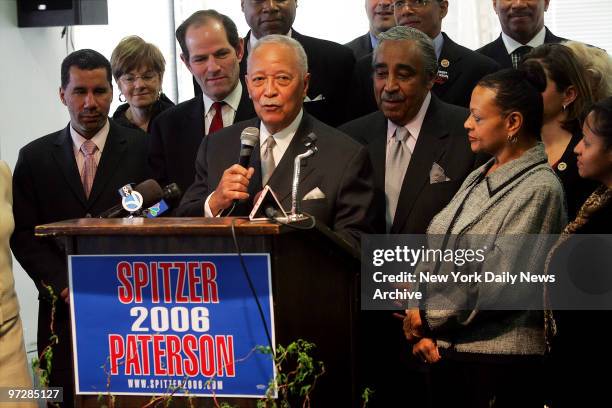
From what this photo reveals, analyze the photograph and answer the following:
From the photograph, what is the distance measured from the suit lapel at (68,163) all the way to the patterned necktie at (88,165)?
1.1 inches

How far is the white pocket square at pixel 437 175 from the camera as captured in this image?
11.6 feet

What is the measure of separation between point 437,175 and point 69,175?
4.82ft

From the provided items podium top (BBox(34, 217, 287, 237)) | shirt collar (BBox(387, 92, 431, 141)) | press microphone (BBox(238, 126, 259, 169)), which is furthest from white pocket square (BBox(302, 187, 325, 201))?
shirt collar (BBox(387, 92, 431, 141))

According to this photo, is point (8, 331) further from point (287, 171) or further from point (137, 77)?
point (137, 77)

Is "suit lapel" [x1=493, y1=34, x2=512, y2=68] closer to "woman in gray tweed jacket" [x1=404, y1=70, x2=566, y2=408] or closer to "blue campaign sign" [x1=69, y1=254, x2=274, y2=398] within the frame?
"woman in gray tweed jacket" [x1=404, y1=70, x2=566, y2=408]

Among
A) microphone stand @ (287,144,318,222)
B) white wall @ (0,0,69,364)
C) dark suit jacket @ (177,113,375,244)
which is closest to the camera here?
microphone stand @ (287,144,318,222)

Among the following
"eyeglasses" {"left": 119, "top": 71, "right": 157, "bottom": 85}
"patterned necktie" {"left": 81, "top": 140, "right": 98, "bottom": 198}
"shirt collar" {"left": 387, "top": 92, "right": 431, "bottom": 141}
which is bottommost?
"patterned necktie" {"left": 81, "top": 140, "right": 98, "bottom": 198}

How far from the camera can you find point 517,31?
14.8 ft

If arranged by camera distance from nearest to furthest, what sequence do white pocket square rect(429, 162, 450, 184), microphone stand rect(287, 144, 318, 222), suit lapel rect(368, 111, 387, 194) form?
microphone stand rect(287, 144, 318, 222)
white pocket square rect(429, 162, 450, 184)
suit lapel rect(368, 111, 387, 194)

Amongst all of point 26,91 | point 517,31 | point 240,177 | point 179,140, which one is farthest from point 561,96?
point 26,91

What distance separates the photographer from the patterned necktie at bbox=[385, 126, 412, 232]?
3592 mm

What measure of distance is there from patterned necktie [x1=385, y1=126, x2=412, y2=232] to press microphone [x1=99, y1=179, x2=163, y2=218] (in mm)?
977

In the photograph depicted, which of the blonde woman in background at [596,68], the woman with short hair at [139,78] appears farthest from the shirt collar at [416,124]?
the woman with short hair at [139,78]

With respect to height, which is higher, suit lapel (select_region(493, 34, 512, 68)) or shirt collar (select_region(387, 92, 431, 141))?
suit lapel (select_region(493, 34, 512, 68))
